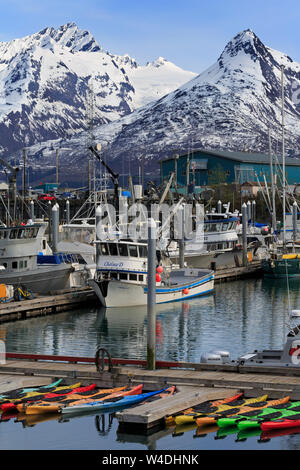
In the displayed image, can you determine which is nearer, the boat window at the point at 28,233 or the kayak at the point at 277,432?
the kayak at the point at 277,432

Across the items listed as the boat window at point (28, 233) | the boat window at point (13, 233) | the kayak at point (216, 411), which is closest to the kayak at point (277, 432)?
the kayak at point (216, 411)

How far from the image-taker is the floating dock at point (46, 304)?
44.5 m

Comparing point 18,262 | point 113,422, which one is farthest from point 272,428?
point 18,262

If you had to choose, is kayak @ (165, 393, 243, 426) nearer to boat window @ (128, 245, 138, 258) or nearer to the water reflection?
the water reflection

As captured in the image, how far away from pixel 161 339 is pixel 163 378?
1456 cm

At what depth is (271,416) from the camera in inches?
872

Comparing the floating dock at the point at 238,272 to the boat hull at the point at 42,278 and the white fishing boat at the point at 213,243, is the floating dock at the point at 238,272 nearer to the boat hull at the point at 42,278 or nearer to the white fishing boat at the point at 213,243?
the white fishing boat at the point at 213,243

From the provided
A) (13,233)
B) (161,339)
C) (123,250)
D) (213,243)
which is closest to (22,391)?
(161,339)

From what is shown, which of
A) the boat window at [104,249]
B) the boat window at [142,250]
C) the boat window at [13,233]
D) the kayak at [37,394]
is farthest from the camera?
the boat window at [13,233]

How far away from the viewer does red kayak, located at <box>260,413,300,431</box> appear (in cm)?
2180

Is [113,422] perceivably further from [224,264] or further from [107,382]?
[224,264]

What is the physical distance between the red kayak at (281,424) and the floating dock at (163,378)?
5.09 feet

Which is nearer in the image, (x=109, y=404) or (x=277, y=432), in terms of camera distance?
(x=277, y=432)

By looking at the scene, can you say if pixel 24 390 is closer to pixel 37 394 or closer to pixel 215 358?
pixel 37 394
